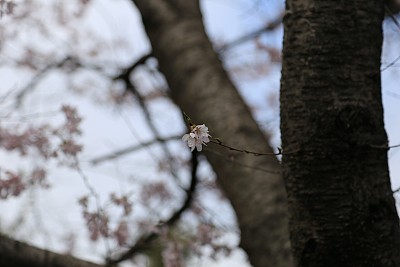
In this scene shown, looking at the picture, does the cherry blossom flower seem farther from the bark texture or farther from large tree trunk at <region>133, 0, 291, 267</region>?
the bark texture

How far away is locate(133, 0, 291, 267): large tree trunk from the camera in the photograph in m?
2.43

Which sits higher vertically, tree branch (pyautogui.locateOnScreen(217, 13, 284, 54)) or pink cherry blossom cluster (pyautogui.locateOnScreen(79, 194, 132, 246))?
tree branch (pyautogui.locateOnScreen(217, 13, 284, 54))

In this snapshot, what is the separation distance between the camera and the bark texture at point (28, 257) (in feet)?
6.94

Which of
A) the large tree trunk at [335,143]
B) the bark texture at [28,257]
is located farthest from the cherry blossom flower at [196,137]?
the bark texture at [28,257]

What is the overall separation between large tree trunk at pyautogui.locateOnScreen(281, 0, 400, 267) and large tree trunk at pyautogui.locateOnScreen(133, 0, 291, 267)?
597 mm

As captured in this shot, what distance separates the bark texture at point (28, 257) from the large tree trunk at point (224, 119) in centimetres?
73

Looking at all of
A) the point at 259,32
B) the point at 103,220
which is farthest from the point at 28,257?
the point at 259,32

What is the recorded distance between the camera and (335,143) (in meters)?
1.44

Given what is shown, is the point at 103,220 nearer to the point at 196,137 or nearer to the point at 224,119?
the point at 224,119

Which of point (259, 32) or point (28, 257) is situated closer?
point (28, 257)

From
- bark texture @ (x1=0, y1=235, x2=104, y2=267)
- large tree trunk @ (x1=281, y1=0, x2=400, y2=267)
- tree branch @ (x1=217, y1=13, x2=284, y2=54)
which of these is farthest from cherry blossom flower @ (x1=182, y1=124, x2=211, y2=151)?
tree branch @ (x1=217, y1=13, x2=284, y2=54)

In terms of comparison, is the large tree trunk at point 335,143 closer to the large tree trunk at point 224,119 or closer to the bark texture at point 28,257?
Result: the large tree trunk at point 224,119

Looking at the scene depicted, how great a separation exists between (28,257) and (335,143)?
1289 mm

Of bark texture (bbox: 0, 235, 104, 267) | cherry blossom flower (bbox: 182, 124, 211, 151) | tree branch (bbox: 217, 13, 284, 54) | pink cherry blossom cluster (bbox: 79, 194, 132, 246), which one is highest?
tree branch (bbox: 217, 13, 284, 54)
